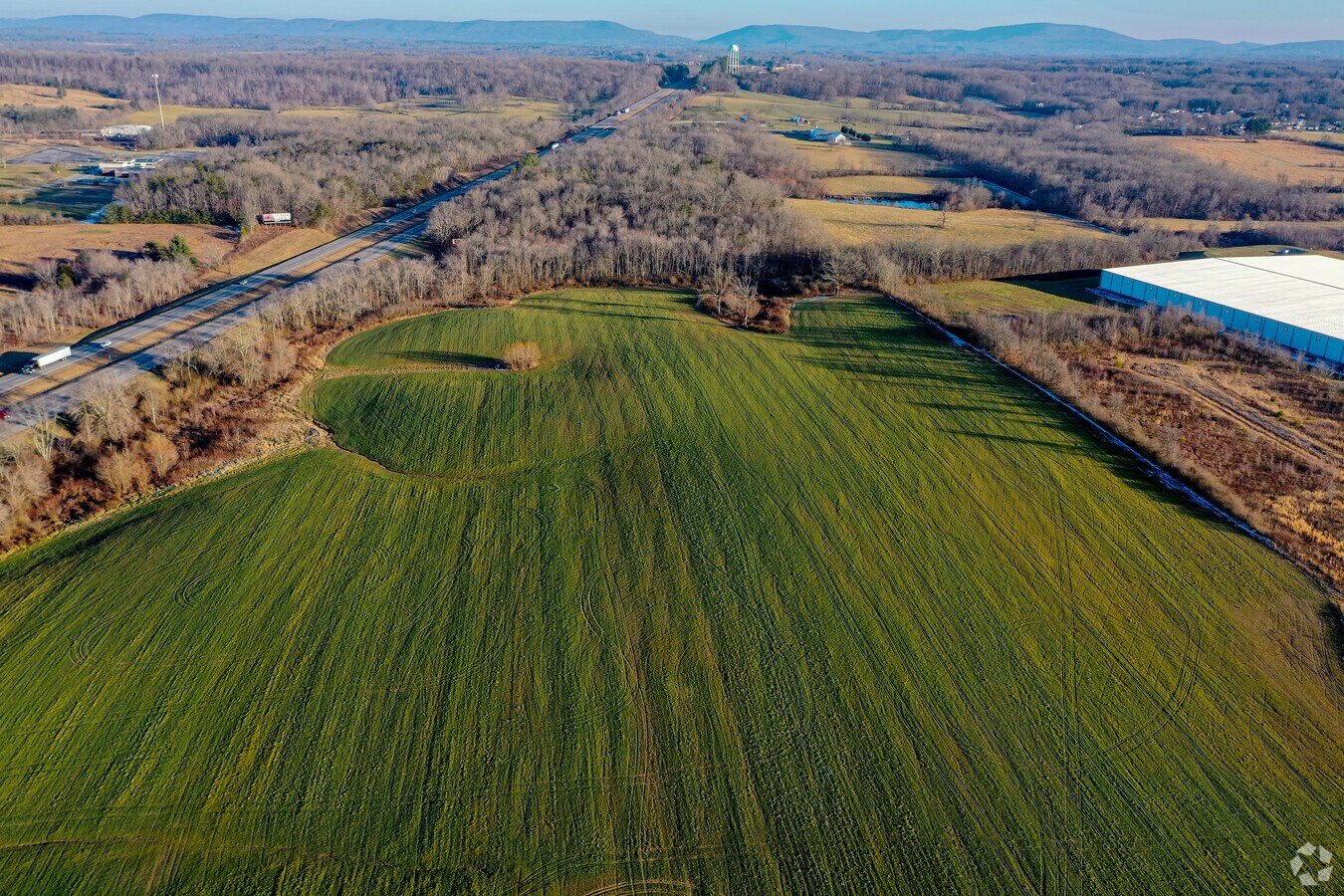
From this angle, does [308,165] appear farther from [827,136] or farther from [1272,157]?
[1272,157]

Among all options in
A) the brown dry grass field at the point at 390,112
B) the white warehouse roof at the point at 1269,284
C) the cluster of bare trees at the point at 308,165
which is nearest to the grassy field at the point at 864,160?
the cluster of bare trees at the point at 308,165

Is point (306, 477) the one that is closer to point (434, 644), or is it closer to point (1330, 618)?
point (434, 644)

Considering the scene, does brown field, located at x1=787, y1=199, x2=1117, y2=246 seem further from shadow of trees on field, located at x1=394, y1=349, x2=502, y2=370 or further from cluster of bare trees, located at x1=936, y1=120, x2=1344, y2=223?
shadow of trees on field, located at x1=394, y1=349, x2=502, y2=370

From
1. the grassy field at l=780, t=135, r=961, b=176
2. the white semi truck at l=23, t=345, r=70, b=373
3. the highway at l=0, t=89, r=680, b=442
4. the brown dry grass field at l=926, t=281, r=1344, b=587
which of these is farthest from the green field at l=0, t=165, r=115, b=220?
the brown dry grass field at l=926, t=281, r=1344, b=587

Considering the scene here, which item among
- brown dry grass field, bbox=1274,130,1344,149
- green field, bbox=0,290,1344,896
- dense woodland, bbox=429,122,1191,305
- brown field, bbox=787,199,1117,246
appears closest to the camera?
green field, bbox=0,290,1344,896

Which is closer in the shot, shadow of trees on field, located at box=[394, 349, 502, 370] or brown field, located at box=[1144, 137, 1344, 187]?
shadow of trees on field, located at box=[394, 349, 502, 370]
